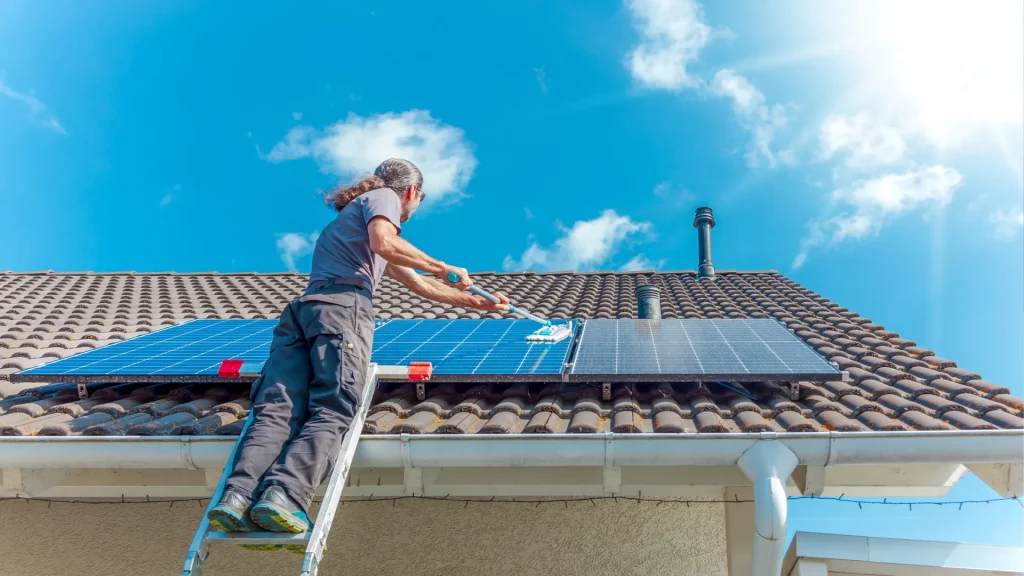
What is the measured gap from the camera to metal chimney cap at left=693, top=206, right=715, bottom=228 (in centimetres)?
1076

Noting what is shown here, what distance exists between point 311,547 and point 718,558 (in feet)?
10.0

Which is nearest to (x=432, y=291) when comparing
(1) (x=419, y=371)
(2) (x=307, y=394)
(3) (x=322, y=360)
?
(1) (x=419, y=371)

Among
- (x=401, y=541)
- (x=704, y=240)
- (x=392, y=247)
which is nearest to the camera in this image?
(x=392, y=247)

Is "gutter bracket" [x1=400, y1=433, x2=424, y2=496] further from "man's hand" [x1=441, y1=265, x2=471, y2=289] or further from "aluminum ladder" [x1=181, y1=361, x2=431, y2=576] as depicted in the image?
"man's hand" [x1=441, y1=265, x2=471, y2=289]

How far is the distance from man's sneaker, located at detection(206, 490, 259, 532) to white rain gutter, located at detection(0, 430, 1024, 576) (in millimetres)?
810

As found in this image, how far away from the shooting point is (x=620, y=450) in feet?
10.9

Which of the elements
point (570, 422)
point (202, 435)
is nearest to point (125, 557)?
point (202, 435)

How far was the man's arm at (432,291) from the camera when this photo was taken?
3.62m

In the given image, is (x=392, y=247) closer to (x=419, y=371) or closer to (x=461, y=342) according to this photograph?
(x=419, y=371)

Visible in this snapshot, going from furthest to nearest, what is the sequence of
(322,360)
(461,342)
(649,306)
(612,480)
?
1. (649,306)
2. (461,342)
3. (612,480)
4. (322,360)

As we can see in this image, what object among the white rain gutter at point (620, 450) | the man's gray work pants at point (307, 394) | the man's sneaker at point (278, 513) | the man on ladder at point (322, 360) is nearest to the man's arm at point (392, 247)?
the man on ladder at point (322, 360)

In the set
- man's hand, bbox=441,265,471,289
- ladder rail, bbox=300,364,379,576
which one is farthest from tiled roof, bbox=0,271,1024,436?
man's hand, bbox=441,265,471,289

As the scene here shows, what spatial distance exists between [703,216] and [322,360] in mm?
8777

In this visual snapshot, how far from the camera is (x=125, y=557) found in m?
4.34
